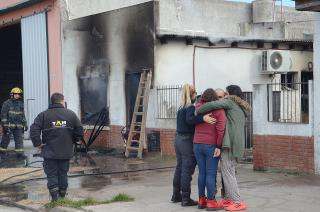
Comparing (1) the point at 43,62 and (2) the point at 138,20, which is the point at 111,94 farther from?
(1) the point at 43,62

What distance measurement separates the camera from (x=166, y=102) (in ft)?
52.1

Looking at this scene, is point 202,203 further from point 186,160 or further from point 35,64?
point 35,64

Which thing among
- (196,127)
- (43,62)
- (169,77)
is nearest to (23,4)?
(43,62)

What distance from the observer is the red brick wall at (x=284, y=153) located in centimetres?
1088

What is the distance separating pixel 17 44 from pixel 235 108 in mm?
24910

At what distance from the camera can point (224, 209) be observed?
25.7 ft

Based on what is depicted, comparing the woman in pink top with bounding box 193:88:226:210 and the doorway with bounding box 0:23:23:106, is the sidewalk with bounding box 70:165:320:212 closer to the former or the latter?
the woman in pink top with bounding box 193:88:226:210

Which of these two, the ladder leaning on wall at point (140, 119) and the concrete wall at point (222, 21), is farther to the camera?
the concrete wall at point (222, 21)

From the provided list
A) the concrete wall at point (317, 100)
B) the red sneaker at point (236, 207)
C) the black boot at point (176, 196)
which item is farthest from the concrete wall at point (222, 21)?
the red sneaker at point (236, 207)

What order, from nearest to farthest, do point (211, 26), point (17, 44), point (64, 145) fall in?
point (64, 145) → point (211, 26) → point (17, 44)

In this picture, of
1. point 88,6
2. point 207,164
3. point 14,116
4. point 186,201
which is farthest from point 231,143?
point 88,6

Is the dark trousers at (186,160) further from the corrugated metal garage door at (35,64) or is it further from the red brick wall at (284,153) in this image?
the corrugated metal garage door at (35,64)

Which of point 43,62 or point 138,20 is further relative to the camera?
point 43,62

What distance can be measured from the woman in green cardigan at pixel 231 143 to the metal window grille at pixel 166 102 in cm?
790
